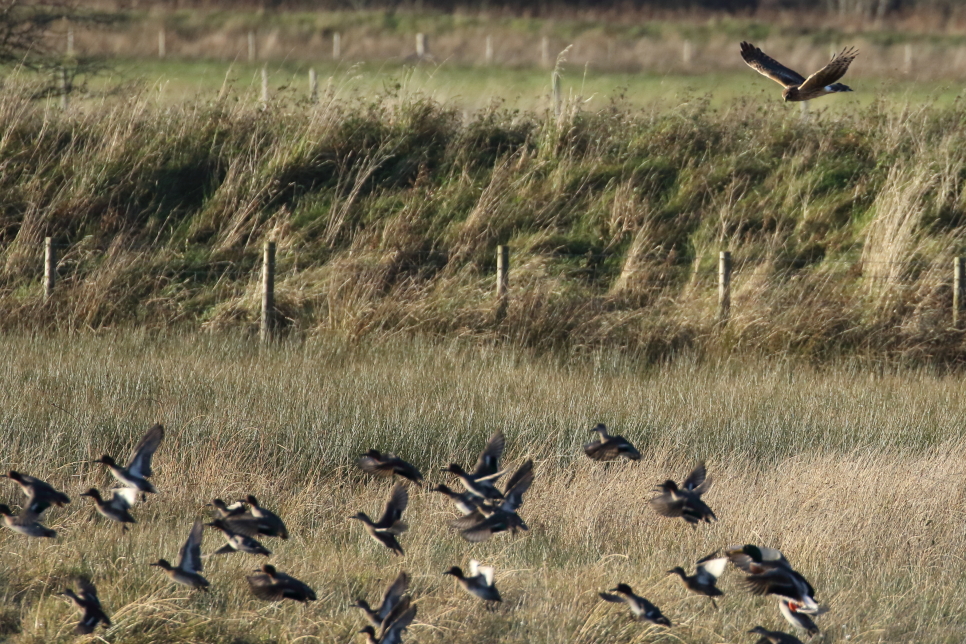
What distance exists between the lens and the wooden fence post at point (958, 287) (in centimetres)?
1367

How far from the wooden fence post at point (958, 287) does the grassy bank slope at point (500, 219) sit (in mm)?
137

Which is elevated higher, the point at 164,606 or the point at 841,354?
the point at 164,606

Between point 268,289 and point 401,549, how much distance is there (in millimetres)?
8683

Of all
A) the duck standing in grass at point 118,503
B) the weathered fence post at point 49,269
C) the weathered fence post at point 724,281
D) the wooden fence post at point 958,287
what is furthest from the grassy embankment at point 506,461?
the wooden fence post at point 958,287

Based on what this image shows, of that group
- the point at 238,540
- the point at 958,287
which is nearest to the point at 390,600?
the point at 238,540

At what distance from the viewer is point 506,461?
8984mm

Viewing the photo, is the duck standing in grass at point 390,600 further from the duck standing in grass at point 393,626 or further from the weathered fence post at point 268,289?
the weathered fence post at point 268,289

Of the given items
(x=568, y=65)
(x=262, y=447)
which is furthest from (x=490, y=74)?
(x=262, y=447)

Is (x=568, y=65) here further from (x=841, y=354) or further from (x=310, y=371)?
(x=310, y=371)

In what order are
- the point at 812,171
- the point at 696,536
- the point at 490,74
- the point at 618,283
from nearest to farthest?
the point at 696,536, the point at 618,283, the point at 812,171, the point at 490,74

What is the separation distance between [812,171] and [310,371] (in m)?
8.64

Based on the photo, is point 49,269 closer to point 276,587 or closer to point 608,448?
point 276,587

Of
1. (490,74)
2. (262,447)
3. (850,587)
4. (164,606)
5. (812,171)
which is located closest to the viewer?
(164,606)

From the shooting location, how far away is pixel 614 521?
293 inches
